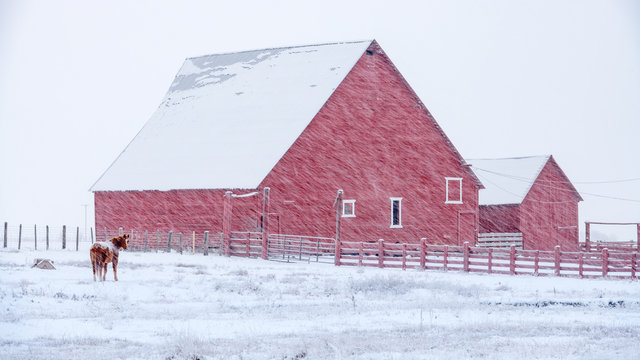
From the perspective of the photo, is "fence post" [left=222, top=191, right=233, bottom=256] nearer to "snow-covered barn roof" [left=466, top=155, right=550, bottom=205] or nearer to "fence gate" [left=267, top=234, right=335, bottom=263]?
"fence gate" [left=267, top=234, right=335, bottom=263]

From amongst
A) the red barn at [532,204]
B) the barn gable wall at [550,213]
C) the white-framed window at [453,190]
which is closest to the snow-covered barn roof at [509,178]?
the red barn at [532,204]

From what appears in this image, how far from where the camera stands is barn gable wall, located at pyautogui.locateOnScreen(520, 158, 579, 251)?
5291 cm

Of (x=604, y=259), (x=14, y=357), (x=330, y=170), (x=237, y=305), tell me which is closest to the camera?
(x=14, y=357)

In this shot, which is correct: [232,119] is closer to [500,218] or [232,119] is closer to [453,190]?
[453,190]

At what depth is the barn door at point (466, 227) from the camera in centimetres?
4388

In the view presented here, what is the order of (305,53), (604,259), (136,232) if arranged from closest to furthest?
(604,259) < (136,232) < (305,53)

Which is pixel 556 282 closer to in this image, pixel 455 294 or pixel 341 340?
pixel 455 294

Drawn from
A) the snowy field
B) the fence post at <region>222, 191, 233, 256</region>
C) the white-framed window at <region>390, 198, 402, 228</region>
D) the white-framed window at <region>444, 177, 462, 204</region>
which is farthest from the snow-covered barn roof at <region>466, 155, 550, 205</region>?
the snowy field

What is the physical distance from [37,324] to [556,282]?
53.7ft

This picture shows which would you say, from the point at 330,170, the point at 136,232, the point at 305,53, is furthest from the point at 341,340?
the point at 305,53

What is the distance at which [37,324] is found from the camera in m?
14.6

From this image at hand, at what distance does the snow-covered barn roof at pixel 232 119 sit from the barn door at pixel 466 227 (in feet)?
31.9

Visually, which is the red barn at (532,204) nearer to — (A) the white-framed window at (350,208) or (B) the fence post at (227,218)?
(A) the white-framed window at (350,208)

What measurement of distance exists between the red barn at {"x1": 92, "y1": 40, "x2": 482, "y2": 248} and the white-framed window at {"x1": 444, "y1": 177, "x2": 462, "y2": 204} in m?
0.06
